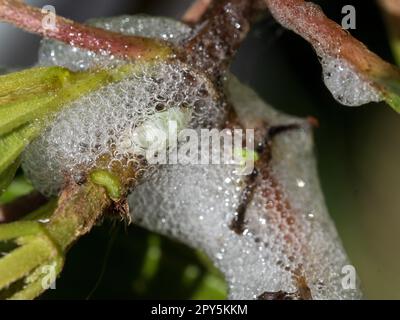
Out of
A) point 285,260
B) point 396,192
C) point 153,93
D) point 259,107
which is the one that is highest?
point 153,93

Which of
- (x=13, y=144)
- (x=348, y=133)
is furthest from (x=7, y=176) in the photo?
(x=348, y=133)

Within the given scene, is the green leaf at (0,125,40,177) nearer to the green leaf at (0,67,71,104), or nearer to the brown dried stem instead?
the green leaf at (0,67,71,104)

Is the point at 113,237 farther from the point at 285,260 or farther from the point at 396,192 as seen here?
the point at 396,192

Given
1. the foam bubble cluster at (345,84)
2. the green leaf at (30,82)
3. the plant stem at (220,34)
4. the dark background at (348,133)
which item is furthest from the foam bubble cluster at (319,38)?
the dark background at (348,133)

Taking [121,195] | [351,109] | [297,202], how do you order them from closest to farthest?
[121,195]
[297,202]
[351,109]

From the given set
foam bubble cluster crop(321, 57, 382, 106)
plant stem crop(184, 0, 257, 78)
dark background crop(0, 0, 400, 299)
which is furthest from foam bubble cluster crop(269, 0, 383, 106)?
dark background crop(0, 0, 400, 299)

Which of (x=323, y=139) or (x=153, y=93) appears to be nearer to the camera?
(x=153, y=93)
